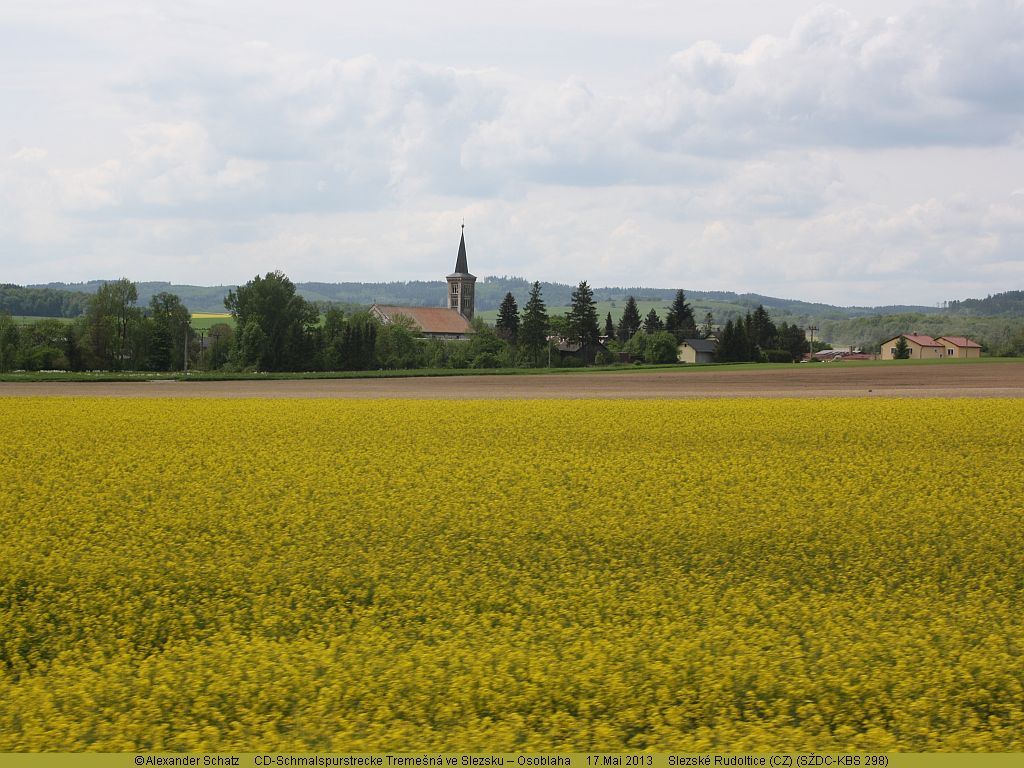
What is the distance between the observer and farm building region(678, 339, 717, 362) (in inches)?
7613

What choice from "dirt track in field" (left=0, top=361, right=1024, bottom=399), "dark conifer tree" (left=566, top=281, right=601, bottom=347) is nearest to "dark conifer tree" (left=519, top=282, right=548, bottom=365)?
"dark conifer tree" (left=566, top=281, right=601, bottom=347)

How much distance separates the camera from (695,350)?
636 feet

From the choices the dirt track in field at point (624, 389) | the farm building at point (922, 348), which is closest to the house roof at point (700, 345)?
the farm building at point (922, 348)

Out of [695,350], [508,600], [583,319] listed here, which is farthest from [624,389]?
[695,350]

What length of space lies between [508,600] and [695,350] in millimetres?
185554

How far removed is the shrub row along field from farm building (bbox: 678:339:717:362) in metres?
172

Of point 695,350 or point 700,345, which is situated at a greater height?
point 700,345

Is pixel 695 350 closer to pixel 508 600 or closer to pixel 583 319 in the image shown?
pixel 583 319

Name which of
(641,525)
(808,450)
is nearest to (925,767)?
(641,525)

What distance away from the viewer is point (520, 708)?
8641mm

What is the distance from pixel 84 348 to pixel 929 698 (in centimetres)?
14106

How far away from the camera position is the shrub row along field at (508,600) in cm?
843

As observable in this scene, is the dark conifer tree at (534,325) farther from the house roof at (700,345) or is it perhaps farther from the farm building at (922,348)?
the farm building at (922,348)

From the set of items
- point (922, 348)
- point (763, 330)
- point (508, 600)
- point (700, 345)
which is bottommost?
point (508, 600)
